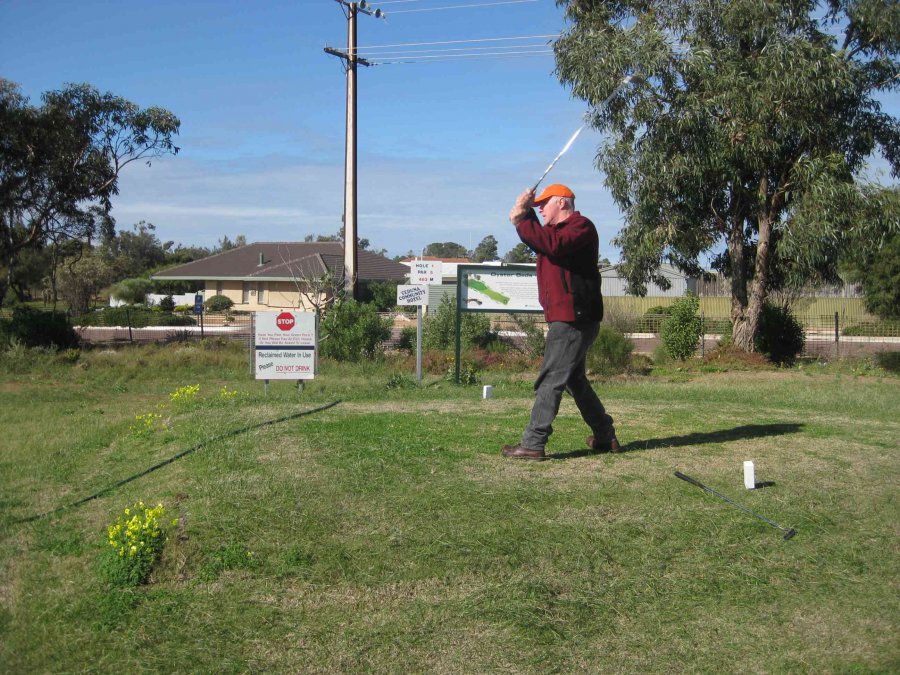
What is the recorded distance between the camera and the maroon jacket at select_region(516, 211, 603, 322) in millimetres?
5953

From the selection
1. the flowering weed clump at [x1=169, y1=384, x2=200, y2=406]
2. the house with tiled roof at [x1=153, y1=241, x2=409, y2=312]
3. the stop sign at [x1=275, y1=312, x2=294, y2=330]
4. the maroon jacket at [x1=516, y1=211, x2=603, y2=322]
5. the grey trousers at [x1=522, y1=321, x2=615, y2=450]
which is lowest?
the flowering weed clump at [x1=169, y1=384, x2=200, y2=406]

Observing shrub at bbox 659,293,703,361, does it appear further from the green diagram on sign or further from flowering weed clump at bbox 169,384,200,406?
flowering weed clump at bbox 169,384,200,406

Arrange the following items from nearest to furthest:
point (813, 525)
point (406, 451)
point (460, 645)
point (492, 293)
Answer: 1. point (460, 645)
2. point (813, 525)
3. point (406, 451)
4. point (492, 293)

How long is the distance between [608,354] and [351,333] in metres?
6.06

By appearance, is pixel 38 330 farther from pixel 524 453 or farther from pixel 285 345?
pixel 524 453

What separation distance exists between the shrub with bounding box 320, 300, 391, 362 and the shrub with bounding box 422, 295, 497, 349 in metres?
1.39

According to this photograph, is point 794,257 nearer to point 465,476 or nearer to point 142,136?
point 465,476

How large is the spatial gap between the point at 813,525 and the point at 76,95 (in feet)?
86.5

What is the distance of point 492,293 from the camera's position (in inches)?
593

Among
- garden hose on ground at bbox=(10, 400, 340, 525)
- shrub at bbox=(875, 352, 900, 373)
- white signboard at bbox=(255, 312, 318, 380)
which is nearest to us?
garden hose on ground at bbox=(10, 400, 340, 525)

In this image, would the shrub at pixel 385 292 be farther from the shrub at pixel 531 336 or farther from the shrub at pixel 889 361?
the shrub at pixel 889 361

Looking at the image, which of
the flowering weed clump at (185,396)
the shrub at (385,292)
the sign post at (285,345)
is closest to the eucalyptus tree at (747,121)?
the sign post at (285,345)

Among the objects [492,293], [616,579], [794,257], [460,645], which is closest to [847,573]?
[616,579]

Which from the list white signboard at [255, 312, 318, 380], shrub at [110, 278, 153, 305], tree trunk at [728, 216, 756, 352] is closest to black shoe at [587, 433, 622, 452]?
white signboard at [255, 312, 318, 380]
